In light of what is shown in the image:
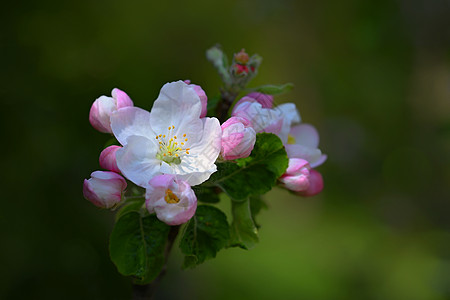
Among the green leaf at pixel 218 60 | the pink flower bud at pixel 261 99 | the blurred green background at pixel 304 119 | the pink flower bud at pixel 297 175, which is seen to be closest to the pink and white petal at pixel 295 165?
the pink flower bud at pixel 297 175

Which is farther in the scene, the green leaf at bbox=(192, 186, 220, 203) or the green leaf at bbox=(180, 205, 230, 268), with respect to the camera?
the green leaf at bbox=(192, 186, 220, 203)

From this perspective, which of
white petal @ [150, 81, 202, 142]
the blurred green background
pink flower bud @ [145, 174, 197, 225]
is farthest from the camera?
the blurred green background

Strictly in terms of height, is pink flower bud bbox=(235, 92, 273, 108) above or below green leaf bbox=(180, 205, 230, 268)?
above

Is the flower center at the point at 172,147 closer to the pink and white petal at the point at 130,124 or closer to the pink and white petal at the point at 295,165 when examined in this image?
the pink and white petal at the point at 130,124

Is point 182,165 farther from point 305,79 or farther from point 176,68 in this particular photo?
point 305,79

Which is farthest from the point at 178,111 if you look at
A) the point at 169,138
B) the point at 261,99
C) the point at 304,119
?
the point at 304,119

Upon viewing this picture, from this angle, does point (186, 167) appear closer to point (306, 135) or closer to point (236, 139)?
point (236, 139)

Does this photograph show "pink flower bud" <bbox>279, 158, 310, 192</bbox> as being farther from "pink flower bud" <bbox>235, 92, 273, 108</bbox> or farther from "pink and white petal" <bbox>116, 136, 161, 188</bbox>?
"pink and white petal" <bbox>116, 136, 161, 188</bbox>

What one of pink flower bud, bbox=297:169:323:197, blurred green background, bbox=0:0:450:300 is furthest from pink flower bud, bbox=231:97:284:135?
blurred green background, bbox=0:0:450:300
